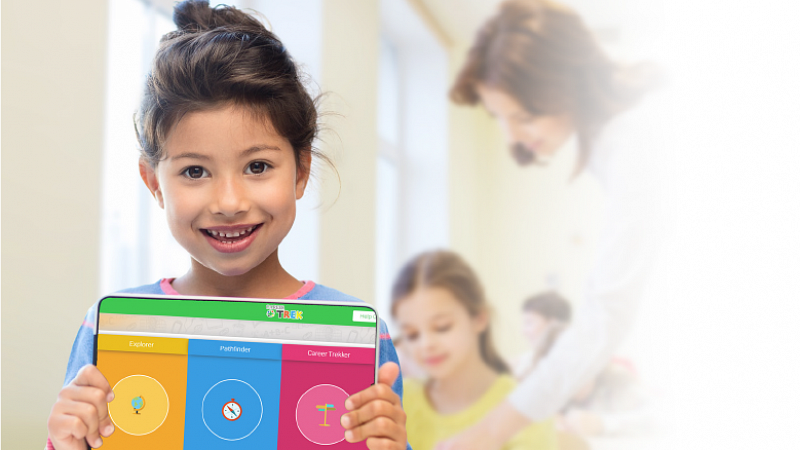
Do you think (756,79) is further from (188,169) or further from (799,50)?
(188,169)

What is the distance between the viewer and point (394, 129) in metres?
2.06

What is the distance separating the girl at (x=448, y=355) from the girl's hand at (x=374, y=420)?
1306mm

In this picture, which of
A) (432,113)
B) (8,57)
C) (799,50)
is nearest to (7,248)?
(8,57)

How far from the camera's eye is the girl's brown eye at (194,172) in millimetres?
646

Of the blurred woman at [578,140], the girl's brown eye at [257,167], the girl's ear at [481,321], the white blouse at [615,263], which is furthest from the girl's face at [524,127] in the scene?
the girl's brown eye at [257,167]

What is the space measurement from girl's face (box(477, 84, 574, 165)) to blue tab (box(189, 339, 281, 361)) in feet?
4.65

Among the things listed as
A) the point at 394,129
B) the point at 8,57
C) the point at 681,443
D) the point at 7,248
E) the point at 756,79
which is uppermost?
the point at 756,79

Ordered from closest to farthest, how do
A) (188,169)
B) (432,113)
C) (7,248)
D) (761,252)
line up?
(188,169)
(7,248)
(761,252)
(432,113)

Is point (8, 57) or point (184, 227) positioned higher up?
point (8, 57)

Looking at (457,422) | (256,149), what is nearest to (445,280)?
(457,422)

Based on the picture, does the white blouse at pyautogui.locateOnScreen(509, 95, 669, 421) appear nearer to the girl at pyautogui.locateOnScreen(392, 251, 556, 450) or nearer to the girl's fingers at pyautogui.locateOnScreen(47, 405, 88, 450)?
the girl at pyautogui.locateOnScreen(392, 251, 556, 450)

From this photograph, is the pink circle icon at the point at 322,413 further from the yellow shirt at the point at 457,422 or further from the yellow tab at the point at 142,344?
the yellow shirt at the point at 457,422

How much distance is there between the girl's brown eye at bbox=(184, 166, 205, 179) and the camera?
25.5 inches

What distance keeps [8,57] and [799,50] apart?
1991mm
